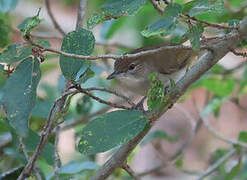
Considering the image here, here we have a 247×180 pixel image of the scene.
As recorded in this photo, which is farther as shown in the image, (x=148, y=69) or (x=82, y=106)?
(x=148, y=69)

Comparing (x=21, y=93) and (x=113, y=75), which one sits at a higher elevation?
(x=21, y=93)

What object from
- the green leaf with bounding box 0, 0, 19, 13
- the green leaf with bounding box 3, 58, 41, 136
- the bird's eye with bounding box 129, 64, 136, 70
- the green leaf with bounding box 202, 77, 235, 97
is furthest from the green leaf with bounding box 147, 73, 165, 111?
the bird's eye with bounding box 129, 64, 136, 70

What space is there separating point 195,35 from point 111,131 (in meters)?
0.48

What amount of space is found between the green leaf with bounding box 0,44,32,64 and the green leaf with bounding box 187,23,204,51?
607 mm

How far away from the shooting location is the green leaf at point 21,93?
5.09 ft

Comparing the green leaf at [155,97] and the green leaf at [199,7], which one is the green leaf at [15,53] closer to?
the green leaf at [155,97]

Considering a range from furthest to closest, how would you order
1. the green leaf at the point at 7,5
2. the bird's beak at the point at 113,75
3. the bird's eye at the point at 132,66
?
the bird's eye at the point at 132,66, the bird's beak at the point at 113,75, the green leaf at the point at 7,5

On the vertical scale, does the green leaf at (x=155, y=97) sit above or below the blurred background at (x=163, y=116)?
above

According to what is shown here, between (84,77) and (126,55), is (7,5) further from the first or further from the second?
(126,55)

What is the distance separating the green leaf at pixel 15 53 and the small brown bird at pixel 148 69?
1.59 meters

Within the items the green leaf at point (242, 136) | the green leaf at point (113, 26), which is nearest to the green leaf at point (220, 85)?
the green leaf at point (242, 136)

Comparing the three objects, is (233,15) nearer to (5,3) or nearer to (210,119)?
(5,3)

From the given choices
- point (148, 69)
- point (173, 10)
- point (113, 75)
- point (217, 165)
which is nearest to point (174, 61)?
point (148, 69)

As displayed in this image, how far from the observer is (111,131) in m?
1.69
